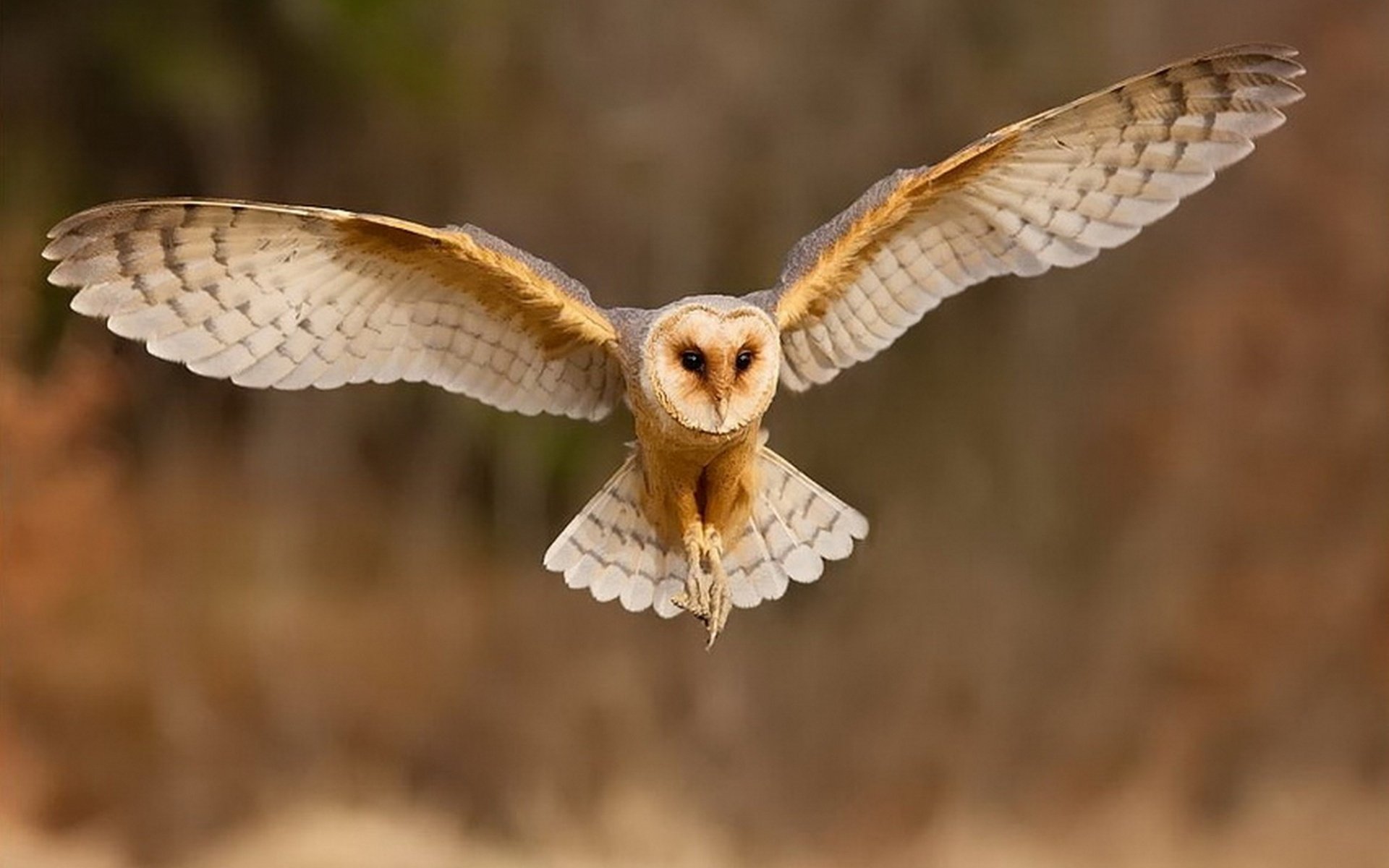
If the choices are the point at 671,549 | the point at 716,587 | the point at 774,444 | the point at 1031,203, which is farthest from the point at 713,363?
the point at 774,444

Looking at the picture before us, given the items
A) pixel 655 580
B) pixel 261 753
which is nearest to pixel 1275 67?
pixel 655 580

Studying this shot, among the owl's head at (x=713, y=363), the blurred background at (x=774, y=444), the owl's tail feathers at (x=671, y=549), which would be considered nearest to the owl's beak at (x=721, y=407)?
the owl's head at (x=713, y=363)

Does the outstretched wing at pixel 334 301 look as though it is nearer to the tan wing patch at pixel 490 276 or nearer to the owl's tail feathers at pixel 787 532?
the tan wing patch at pixel 490 276

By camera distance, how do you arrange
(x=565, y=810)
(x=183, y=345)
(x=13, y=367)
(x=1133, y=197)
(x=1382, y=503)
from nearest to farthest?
(x=183, y=345), (x=1133, y=197), (x=13, y=367), (x=565, y=810), (x=1382, y=503)

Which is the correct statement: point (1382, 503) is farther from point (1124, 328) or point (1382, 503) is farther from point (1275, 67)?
point (1275, 67)

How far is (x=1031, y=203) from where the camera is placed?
3.70 metres

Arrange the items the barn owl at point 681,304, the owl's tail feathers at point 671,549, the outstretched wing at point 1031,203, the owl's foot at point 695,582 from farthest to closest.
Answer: the owl's tail feathers at point 671,549 < the outstretched wing at point 1031,203 < the owl's foot at point 695,582 < the barn owl at point 681,304

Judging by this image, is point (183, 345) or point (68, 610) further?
point (68, 610)

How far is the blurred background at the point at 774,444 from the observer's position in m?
9.61

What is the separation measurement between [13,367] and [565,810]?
118 inches

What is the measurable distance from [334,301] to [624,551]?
66 centimetres

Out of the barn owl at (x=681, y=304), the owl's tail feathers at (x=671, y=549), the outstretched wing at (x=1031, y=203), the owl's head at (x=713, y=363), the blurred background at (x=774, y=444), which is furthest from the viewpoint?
the blurred background at (x=774, y=444)

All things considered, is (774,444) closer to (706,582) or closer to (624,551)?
(624,551)

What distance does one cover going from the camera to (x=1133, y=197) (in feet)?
12.0
